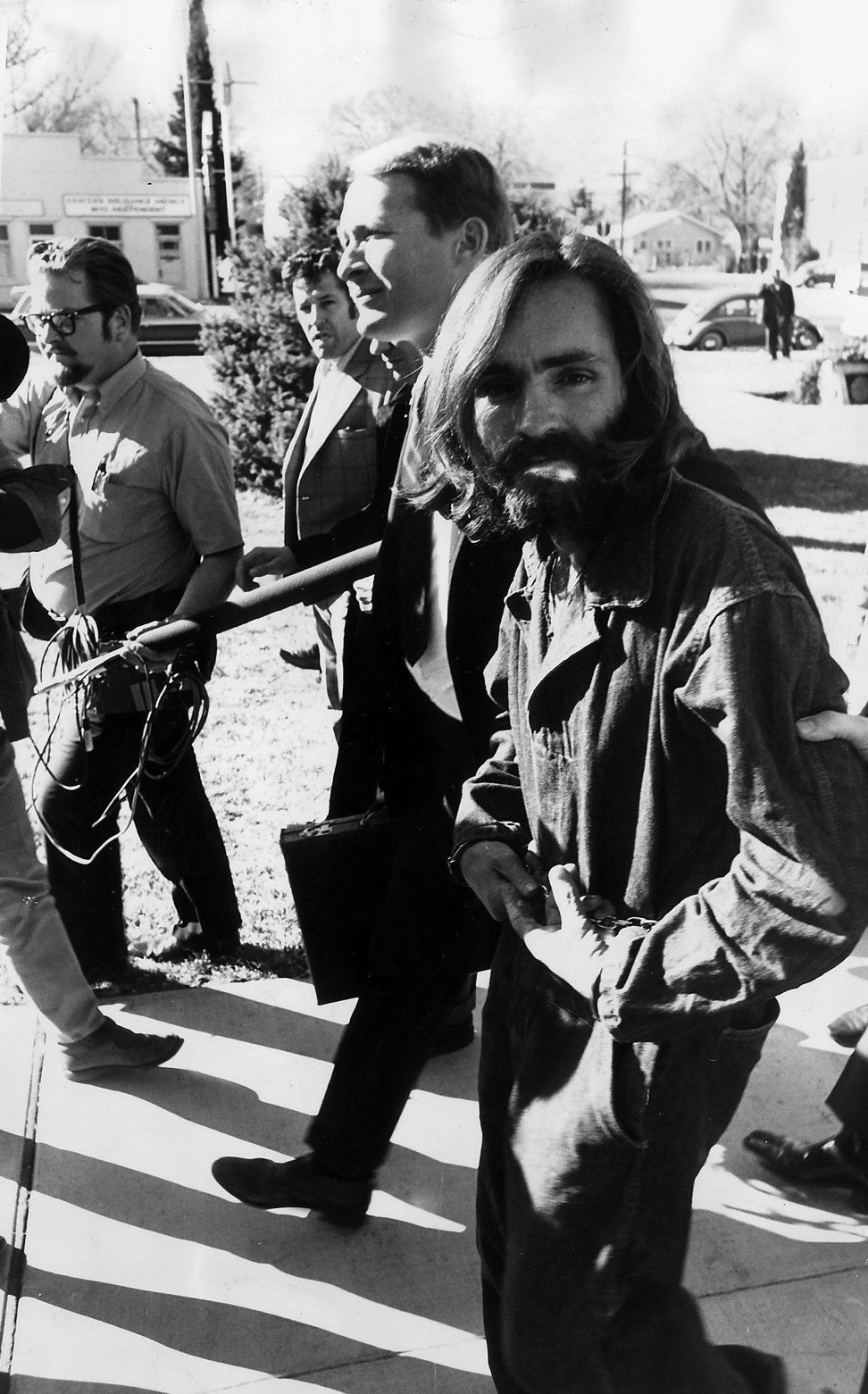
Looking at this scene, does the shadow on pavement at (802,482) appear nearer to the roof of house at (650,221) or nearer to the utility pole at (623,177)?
the roof of house at (650,221)

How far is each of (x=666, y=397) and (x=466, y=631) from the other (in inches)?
29.0

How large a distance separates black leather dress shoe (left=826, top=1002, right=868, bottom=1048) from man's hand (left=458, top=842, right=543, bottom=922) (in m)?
1.53

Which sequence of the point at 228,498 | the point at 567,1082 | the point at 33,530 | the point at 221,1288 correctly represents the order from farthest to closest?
the point at 228,498
the point at 33,530
the point at 221,1288
the point at 567,1082

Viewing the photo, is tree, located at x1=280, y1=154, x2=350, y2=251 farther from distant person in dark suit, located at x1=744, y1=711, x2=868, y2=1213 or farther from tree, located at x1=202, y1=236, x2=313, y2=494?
distant person in dark suit, located at x1=744, y1=711, x2=868, y2=1213

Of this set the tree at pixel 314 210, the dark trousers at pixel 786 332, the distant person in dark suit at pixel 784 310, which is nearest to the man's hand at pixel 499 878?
the tree at pixel 314 210

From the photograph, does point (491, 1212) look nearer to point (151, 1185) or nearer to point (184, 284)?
point (151, 1185)

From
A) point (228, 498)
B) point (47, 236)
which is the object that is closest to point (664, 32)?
point (228, 498)

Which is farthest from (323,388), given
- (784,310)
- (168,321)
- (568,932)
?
(784,310)

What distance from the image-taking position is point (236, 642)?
241 inches

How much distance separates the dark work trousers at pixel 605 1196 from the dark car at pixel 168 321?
2564mm

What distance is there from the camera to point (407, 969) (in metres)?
2.16

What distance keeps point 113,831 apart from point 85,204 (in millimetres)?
1561

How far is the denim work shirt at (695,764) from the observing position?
1.16 metres

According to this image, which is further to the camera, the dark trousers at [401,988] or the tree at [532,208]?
the tree at [532,208]
